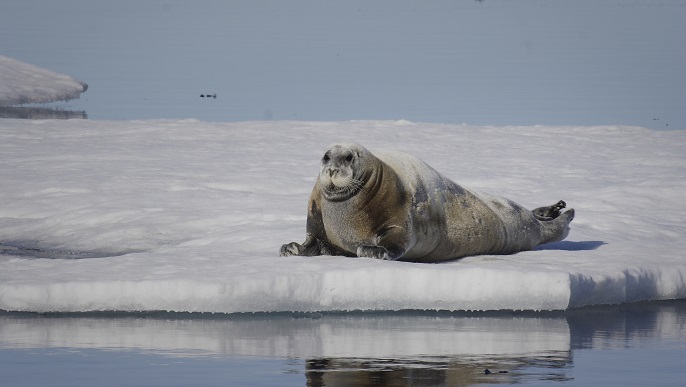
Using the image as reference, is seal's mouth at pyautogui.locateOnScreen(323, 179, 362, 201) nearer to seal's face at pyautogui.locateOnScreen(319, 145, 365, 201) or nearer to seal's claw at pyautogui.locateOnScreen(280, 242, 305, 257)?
seal's face at pyautogui.locateOnScreen(319, 145, 365, 201)

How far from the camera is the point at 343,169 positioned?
9.04 m

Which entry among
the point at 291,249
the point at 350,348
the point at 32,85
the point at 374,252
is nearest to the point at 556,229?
the point at 374,252

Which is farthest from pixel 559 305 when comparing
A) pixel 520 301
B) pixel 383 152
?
pixel 383 152

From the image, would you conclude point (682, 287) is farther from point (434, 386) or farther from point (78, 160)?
point (78, 160)

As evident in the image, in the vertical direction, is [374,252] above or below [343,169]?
below

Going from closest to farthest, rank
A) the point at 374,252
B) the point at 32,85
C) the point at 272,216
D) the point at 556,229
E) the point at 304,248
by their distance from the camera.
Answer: the point at 374,252 → the point at 304,248 → the point at 556,229 → the point at 272,216 → the point at 32,85

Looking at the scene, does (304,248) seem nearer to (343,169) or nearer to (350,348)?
(343,169)

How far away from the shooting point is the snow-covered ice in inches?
317

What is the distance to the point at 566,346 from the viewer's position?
277 inches

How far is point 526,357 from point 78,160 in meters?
9.60

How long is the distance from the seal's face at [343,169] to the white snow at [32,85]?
18.7 metres

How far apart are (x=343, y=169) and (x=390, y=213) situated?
444mm

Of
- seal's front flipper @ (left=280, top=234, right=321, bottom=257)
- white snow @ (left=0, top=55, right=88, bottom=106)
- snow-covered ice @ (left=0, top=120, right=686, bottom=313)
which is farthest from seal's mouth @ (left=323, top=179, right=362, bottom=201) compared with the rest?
white snow @ (left=0, top=55, right=88, bottom=106)

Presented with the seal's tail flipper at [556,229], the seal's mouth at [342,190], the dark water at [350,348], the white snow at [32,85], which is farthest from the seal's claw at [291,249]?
the white snow at [32,85]
